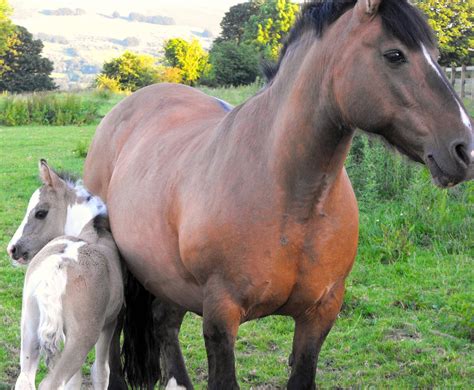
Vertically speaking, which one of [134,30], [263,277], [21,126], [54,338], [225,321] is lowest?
[134,30]

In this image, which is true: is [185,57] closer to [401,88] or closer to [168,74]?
[168,74]

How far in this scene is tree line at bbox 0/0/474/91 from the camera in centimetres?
2481

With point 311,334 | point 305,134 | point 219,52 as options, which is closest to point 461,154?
point 305,134

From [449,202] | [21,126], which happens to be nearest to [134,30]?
[21,126]

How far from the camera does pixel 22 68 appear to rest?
194ft

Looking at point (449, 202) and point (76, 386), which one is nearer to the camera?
point (76, 386)

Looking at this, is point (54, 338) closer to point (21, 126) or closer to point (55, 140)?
point (55, 140)

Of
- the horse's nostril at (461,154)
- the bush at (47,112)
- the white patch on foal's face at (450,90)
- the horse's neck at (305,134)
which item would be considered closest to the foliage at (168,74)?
the bush at (47,112)

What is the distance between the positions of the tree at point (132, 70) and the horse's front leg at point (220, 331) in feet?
136

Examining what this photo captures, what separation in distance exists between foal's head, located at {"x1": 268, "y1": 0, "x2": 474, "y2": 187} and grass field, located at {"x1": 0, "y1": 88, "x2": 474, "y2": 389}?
218 cm

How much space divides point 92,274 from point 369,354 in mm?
2011

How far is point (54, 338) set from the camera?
3.32 m

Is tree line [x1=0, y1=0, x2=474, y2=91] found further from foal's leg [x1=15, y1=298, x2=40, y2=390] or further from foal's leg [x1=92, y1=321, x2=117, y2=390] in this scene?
foal's leg [x1=15, y1=298, x2=40, y2=390]

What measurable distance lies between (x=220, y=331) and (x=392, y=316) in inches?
103
